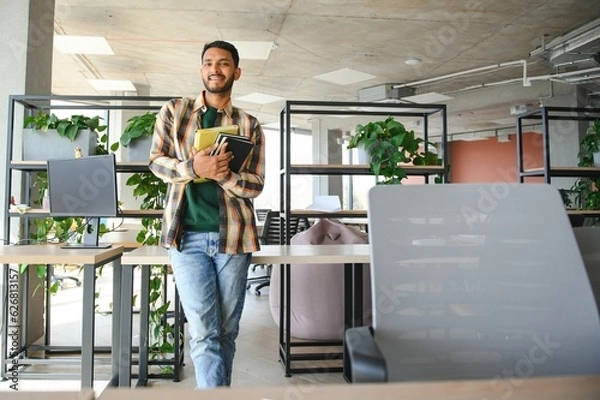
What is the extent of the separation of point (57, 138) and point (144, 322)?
50.6 inches

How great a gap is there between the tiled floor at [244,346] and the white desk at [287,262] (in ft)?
0.38

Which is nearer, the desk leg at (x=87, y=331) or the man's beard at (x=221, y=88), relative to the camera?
the man's beard at (x=221, y=88)

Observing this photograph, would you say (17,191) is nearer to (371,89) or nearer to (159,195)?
(159,195)

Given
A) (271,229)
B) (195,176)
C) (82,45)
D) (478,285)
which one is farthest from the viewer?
(82,45)

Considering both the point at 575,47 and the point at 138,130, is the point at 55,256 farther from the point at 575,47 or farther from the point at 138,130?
the point at 575,47

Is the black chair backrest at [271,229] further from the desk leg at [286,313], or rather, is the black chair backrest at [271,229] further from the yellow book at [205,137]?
the yellow book at [205,137]

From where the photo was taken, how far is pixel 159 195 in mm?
2918

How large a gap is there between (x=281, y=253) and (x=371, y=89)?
602 centimetres

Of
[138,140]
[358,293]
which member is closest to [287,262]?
[358,293]

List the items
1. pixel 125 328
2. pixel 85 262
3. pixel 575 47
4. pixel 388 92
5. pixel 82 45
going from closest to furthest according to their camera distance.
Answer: pixel 85 262
pixel 125 328
pixel 575 47
pixel 82 45
pixel 388 92

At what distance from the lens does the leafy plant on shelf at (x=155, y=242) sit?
2.73m

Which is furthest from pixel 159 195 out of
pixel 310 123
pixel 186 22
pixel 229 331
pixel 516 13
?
pixel 310 123

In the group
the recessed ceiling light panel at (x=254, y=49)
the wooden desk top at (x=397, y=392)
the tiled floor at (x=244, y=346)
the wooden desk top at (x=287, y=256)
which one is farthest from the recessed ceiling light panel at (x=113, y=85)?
the wooden desk top at (x=397, y=392)

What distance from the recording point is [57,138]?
107 inches
